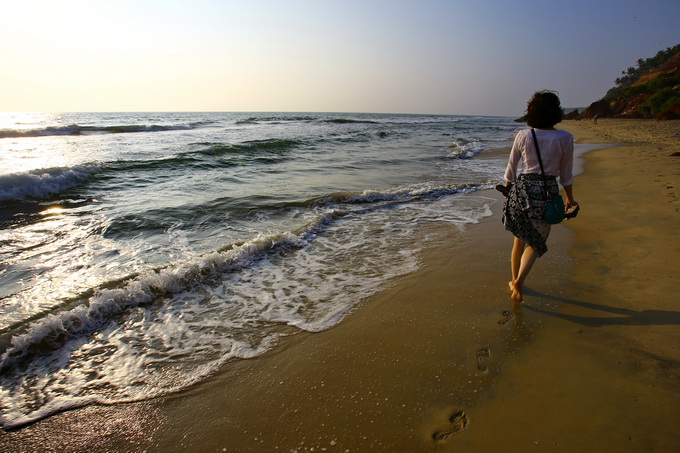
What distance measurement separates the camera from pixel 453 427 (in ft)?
6.33

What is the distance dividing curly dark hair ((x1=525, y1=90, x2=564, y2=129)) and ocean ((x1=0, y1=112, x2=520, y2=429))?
2.18 m

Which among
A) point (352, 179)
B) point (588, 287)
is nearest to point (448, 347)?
point (588, 287)

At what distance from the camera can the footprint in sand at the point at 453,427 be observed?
6.16 ft

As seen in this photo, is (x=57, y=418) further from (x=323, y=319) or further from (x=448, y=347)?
(x=448, y=347)

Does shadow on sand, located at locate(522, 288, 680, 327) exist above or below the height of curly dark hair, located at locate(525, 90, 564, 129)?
below

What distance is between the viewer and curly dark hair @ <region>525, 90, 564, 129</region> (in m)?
2.89

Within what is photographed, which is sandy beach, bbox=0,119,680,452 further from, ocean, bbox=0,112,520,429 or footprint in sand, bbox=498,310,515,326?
ocean, bbox=0,112,520,429

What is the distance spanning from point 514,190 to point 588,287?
1.35 m

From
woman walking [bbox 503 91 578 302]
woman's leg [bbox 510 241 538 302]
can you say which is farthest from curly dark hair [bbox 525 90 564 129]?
woman's leg [bbox 510 241 538 302]

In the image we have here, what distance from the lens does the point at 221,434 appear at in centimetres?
202

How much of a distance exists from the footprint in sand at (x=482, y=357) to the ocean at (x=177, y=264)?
1.29 m

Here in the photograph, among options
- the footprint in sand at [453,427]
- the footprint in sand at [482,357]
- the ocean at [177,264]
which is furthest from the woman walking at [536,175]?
the footprint in sand at [453,427]

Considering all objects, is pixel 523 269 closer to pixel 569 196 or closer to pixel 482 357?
pixel 569 196

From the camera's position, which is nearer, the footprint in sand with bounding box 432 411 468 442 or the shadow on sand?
the footprint in sand with bounding box 432 411 468 442
